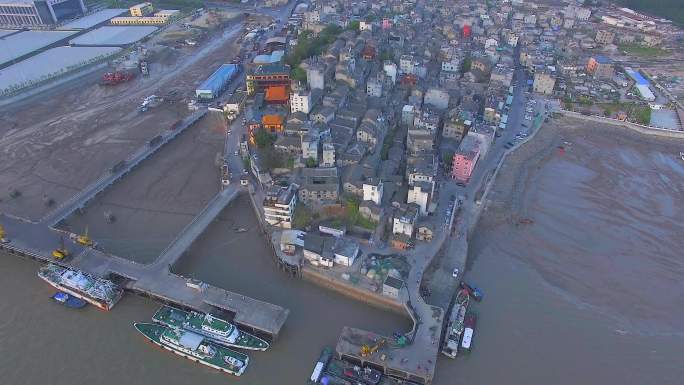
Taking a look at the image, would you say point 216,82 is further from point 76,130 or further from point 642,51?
point 642,51

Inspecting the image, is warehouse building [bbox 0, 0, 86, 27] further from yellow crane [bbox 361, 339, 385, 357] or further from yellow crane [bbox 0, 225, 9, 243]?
yellow crane [bbox 361, 339, 385, 357]

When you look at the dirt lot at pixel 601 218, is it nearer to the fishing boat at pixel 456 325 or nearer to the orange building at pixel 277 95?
the fishing boat at pixel 456 325

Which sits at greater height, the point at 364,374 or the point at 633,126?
the point at 633,126

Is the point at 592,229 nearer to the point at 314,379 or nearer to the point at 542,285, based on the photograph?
the point at 542,285

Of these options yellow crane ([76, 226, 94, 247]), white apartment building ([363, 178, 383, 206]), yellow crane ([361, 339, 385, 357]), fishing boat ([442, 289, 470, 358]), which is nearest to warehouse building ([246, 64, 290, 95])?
white apartment building ([363, 178, 383, 206])

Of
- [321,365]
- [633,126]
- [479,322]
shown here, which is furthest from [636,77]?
[321,365]

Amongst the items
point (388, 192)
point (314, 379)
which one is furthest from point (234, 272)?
point (388, 192)
